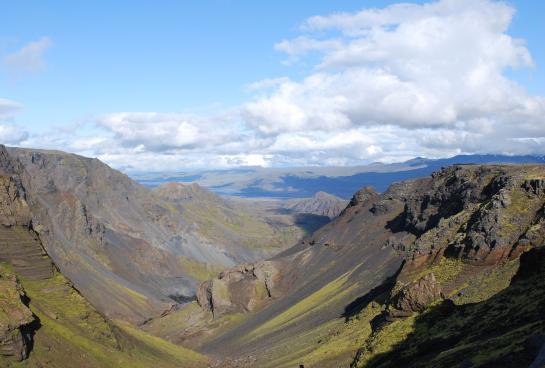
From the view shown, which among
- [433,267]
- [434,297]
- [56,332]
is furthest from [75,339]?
[433,267]

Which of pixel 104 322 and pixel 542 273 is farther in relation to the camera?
pixel 104 322

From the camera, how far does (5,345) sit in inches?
3583

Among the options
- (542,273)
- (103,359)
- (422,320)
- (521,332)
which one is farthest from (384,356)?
(103,359)

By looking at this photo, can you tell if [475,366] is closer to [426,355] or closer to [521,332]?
[521,332]

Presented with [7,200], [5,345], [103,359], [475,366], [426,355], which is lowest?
[103,359]

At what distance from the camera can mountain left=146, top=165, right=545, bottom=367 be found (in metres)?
51.5

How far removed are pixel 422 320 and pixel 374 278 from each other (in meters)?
97.5

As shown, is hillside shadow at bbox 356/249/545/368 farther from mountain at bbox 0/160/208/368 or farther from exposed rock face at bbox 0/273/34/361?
mountain at bbox 0/160/208/368

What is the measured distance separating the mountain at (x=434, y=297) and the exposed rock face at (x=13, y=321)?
47.3 metres

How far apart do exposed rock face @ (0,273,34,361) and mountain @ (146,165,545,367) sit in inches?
1864

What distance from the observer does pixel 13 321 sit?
94500 mm

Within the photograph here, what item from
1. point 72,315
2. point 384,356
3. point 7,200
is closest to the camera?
point 384,356

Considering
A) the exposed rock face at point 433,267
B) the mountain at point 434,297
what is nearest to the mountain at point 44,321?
the mountain at point 434,297

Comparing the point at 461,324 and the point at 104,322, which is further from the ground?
the point at 461,324
